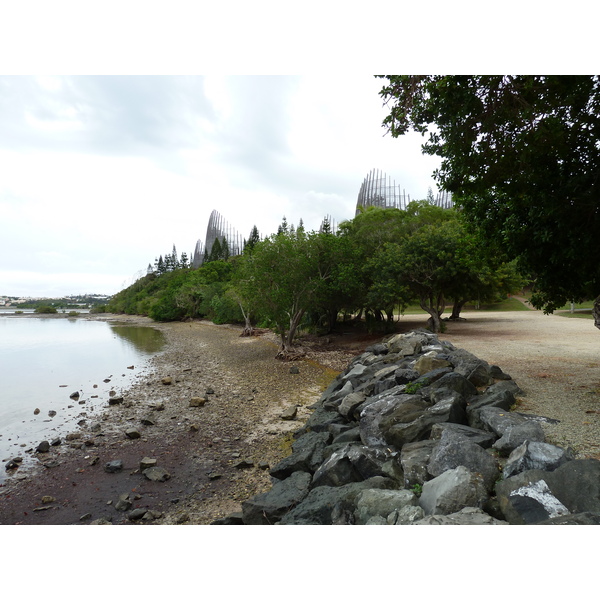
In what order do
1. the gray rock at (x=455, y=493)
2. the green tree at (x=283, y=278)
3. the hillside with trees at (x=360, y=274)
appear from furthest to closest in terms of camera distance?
1. the green tree at (x=283, y=278)
2. the hillside with trees at (x=360, y=274)
3. the gray rock at (x=455, y=493)

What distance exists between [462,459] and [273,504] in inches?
86.1

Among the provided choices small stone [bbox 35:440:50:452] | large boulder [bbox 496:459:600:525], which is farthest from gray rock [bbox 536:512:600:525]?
small stone [bbox 35:440:50:452]

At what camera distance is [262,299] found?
16.6 metres

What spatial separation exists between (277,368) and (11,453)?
8.71 meters

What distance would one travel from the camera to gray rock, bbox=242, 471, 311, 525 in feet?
13.4

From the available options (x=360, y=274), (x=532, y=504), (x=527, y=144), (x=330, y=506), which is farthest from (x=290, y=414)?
(x=360, y=274)

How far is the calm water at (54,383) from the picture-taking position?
8.44 metres

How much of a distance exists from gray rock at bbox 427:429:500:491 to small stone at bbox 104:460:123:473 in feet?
17.4

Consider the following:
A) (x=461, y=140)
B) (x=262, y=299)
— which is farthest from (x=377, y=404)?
(x=262, y=299)

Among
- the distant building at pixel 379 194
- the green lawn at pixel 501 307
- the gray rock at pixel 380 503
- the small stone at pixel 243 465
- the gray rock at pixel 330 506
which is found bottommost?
the small stone at pixel 243 465

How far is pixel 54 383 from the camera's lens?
529 inches

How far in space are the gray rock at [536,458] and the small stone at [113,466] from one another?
19.7 ft

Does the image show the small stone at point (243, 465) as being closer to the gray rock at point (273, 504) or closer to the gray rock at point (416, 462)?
the gray rock at point (273, 504)

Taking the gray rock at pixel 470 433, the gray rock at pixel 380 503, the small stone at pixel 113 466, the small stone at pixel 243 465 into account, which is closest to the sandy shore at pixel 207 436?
the small stone at pixel 243 465
